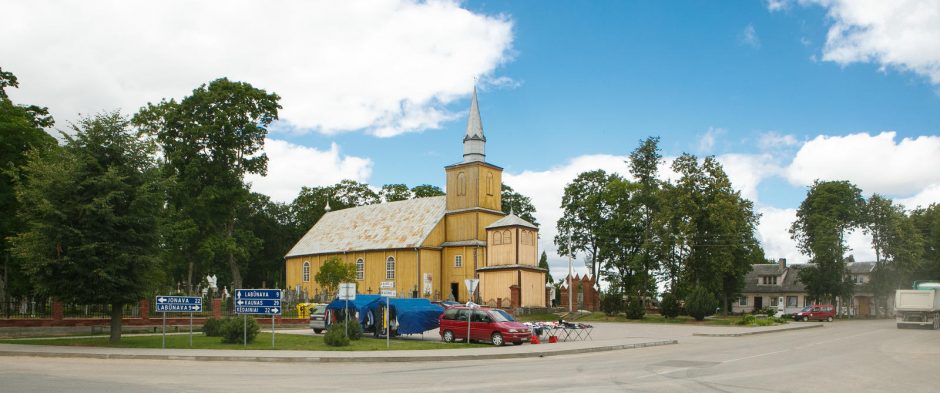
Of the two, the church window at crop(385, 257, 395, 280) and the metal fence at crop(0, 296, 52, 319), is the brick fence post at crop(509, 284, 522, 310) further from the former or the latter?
the metal fence at crop(0, 296, 52, 319)

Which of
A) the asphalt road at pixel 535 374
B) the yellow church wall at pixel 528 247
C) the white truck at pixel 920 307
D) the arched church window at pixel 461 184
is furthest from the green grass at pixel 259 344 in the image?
the arched church window at pixel 461 184

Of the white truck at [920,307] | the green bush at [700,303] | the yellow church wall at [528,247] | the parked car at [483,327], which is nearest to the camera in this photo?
the parked car at [483,327]

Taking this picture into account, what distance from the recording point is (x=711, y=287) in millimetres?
55906

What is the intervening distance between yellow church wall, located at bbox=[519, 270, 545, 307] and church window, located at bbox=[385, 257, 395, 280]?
12.4 metres

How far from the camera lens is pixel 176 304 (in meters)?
24.7

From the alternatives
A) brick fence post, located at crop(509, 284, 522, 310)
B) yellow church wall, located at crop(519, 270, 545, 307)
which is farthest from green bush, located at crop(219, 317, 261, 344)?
yellow church wall, located at crop(519, 270, 545, 307)

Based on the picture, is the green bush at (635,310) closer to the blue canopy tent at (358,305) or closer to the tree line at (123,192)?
the blue canopy tent at (358,305)

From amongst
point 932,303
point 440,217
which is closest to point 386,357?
point 932,303

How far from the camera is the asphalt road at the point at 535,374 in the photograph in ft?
45.9

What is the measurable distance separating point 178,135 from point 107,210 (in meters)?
27.7

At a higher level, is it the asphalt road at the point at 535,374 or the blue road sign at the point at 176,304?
the blue road sign at the point at 176,304

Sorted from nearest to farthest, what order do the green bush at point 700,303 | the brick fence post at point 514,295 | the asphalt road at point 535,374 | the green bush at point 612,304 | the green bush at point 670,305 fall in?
the asphalt road at point 535,374
the green bush at point 700,303
the green bush at point 670,305
the brick fence post at point 514,295
the green bush at point 612,304

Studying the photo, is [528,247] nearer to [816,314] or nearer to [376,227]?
[376,227]

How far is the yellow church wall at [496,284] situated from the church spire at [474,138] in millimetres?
10529
